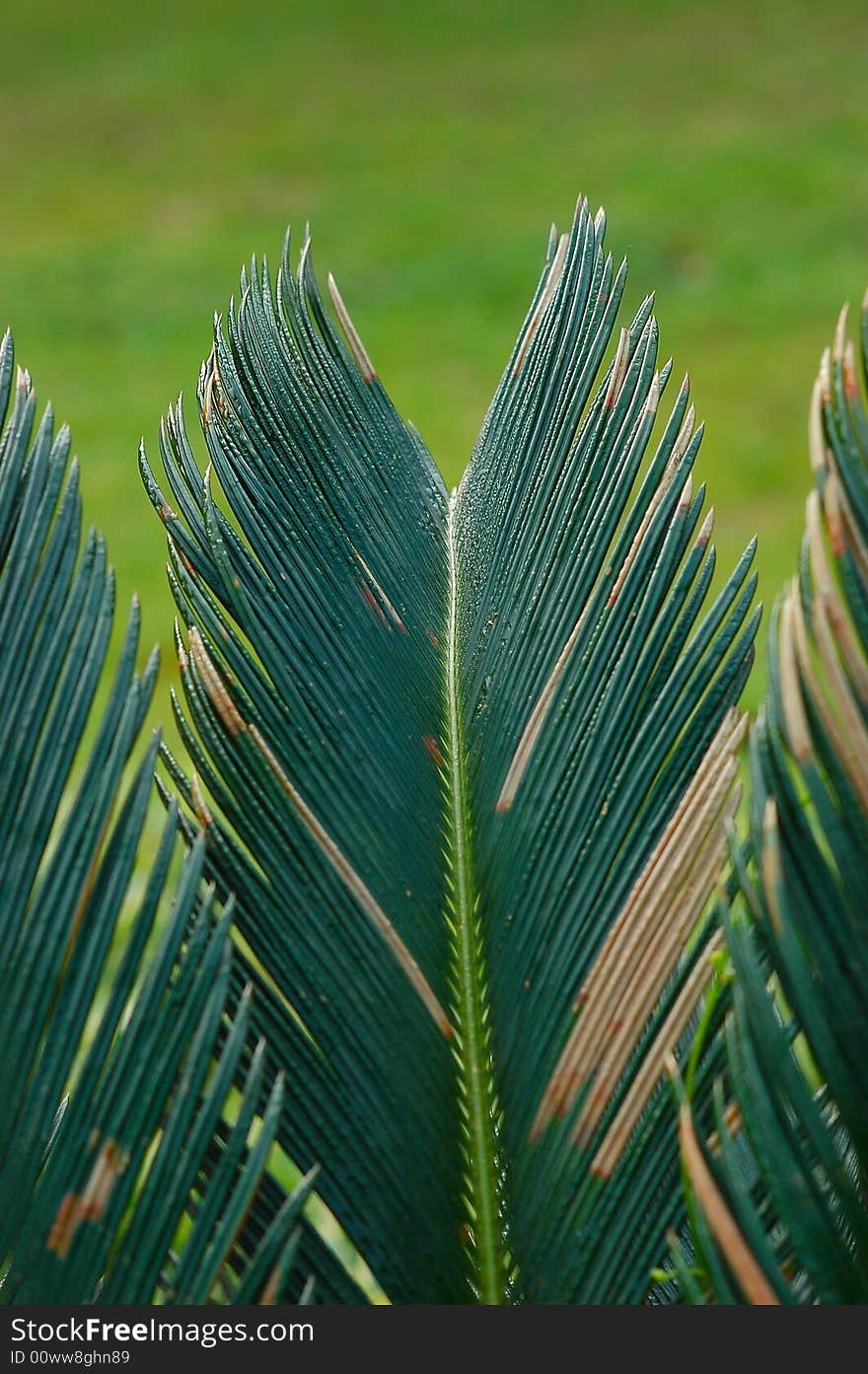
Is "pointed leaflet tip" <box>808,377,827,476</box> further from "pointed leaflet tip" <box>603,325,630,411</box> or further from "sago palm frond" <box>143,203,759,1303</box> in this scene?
"pointed leaflet tip" <box>603,325,630,411</box>

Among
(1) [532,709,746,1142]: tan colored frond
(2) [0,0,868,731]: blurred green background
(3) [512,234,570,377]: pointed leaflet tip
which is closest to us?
(1) [532,709,746,1142]: tan colored frond

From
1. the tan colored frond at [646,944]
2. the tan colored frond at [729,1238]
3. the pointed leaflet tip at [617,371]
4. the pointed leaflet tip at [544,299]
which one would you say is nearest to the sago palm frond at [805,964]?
the tan colored frond at [729,1238]

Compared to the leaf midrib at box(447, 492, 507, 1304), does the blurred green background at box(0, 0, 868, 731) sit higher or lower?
higher

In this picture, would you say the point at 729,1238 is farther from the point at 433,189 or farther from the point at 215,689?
the point at 433,189

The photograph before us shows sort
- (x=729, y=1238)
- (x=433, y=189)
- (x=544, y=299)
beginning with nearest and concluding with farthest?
(x=729, y=1238)
(x=544, y=299)
(x=433, y=189)

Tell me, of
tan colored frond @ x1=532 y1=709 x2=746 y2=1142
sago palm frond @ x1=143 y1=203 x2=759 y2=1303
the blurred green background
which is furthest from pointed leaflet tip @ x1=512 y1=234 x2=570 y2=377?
the blurred green background

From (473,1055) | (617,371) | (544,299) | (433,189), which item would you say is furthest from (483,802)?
(433,189)

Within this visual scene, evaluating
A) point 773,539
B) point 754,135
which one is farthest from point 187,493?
point 754,135
